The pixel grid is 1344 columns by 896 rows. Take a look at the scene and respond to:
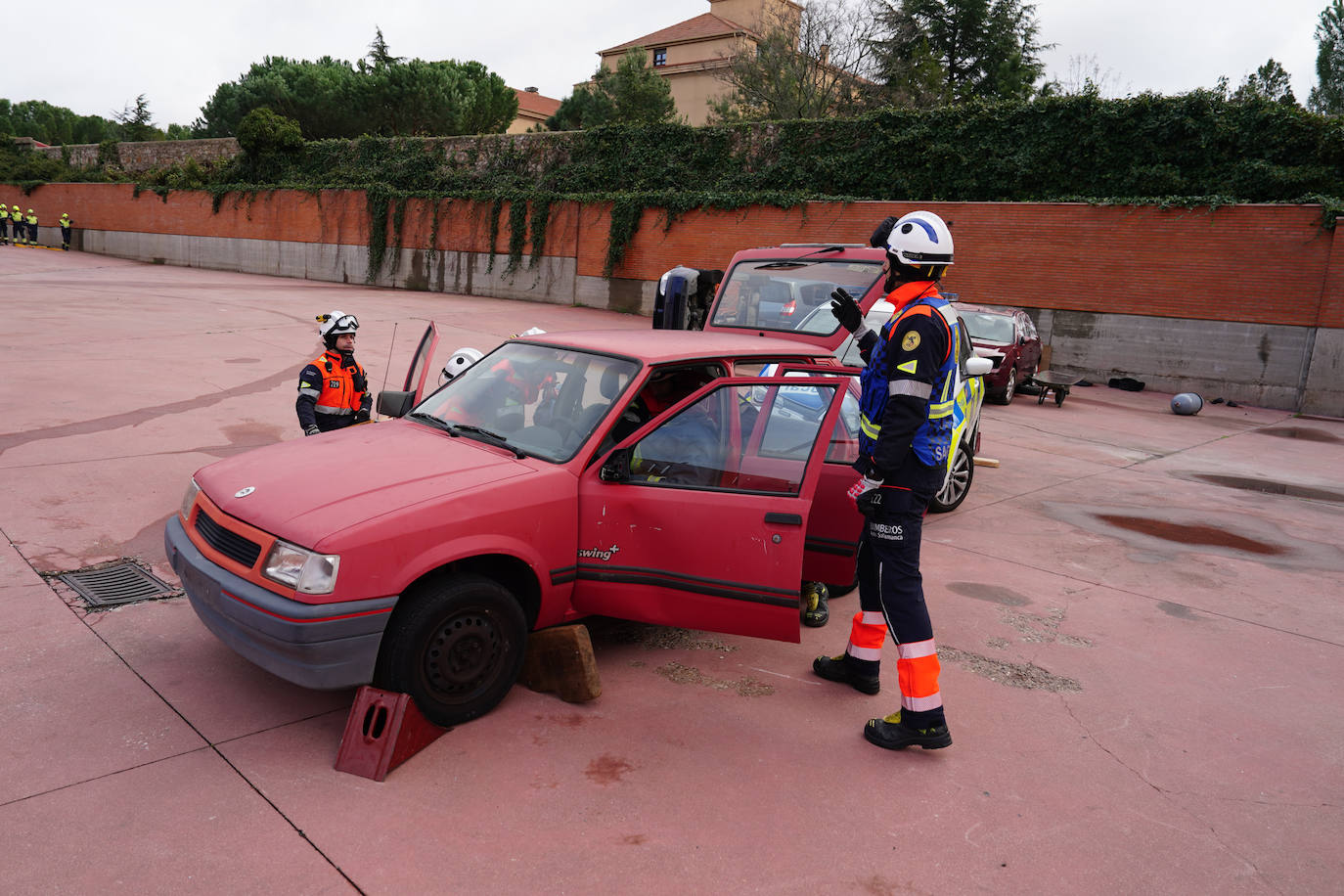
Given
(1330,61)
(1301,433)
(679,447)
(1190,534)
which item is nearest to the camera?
(679,447)

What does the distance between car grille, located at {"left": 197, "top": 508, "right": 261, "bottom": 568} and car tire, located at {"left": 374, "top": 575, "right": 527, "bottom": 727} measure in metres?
0.61

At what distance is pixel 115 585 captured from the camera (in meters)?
5.08

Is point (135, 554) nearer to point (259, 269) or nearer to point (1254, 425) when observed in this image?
point (1254, 425)

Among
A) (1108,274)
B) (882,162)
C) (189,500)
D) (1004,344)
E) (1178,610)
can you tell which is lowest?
(1178,610)

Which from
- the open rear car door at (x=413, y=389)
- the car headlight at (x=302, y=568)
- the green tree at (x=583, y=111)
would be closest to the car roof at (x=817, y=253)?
the open rear car door at (x=413, y=389)

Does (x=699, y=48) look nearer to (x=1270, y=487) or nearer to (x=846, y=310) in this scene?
(x=1270, y=487)

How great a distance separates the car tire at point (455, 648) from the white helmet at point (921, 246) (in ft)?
7.44

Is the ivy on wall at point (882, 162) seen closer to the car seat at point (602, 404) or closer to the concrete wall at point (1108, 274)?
the concrete wall at point (1108, 274)

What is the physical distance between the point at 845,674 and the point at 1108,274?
688 inches

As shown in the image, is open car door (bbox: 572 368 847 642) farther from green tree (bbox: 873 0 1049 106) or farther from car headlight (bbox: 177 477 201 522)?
green tree (bbox: 873 0 1049 106)

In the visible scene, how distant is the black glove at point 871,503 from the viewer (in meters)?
3.82

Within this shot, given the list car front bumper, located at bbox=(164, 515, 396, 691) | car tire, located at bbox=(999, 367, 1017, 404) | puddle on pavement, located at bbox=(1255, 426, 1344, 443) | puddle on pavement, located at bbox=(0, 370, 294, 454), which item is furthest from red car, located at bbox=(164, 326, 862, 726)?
puddle on pavement, located at bbox=(1255, 426, 1344, 443)

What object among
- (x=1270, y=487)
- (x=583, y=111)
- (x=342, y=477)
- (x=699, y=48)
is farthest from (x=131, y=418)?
(x=699, y=48)

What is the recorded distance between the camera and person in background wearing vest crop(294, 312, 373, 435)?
6062 mm
